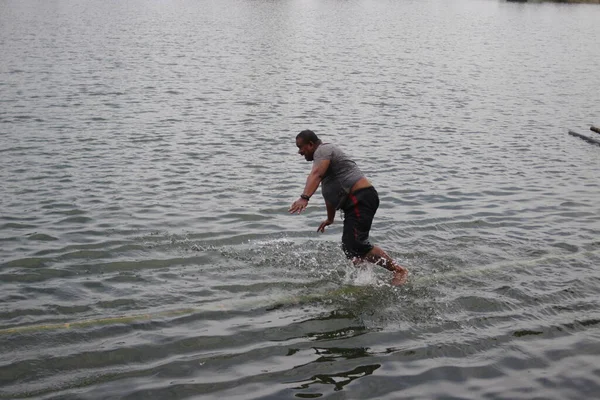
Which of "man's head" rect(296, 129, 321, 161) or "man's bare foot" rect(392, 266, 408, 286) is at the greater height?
"man's head" rect(296, 129, 321, 161)

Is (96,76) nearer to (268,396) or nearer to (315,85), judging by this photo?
(315,85)

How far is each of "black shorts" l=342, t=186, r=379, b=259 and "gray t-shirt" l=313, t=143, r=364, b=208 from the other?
135 mm

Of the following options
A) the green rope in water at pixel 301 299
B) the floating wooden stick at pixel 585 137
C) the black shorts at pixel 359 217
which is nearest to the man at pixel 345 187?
the black shorts at pixel 359 217

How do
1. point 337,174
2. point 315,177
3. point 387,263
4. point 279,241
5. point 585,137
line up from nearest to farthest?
1. point 315,177
2. point 337,174
3. point 387,263
4. point 279,241
5. point 585,137

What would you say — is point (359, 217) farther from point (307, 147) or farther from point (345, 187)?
point (307, 147)

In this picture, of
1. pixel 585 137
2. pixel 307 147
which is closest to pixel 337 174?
pixel 307 147

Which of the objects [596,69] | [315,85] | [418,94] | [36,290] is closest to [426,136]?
[418,94]

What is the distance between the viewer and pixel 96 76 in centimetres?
2908

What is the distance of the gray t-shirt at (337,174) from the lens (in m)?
9.83

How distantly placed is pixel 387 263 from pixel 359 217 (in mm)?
869

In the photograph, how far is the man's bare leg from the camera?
33.7 feet

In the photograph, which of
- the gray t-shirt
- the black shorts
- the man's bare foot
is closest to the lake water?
the man's bare foot

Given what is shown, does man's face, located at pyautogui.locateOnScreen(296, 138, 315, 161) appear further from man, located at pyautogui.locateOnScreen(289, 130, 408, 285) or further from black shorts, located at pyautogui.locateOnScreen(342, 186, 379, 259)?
black shorts, located at pyautogui.locateOnScreen(342, 186, 379, 259)

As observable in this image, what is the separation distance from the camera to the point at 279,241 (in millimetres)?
12344
